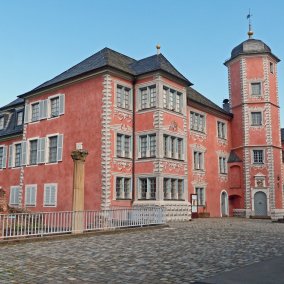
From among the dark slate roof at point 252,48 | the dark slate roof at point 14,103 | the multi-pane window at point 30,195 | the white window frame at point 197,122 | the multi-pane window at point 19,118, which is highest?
the dark slate roof at point 252,48

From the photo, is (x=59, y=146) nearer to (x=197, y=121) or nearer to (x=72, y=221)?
(x=197, y=121)

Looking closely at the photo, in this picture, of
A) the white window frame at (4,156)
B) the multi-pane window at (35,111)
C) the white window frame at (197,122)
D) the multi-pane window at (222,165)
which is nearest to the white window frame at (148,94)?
the white window frame at (197,122)

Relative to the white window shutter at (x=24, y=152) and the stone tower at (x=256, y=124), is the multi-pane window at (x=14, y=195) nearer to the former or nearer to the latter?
the white window shutter at (x=24, y=152)

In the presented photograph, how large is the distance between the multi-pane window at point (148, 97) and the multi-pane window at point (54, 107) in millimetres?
6698

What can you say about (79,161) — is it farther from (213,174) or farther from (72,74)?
(213,174)

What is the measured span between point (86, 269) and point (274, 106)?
31801 mm

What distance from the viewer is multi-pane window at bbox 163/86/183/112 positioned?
26.7 m

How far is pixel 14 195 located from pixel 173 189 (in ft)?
46.4

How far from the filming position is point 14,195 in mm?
32281

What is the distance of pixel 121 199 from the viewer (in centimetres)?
2509

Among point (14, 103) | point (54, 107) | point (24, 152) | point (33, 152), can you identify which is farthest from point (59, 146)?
point (14, 103)

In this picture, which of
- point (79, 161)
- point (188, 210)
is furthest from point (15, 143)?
point (79, 161)

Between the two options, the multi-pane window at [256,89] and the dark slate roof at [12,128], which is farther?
the multi-pane window at [256,89]

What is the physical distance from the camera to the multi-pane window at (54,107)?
29.2m
